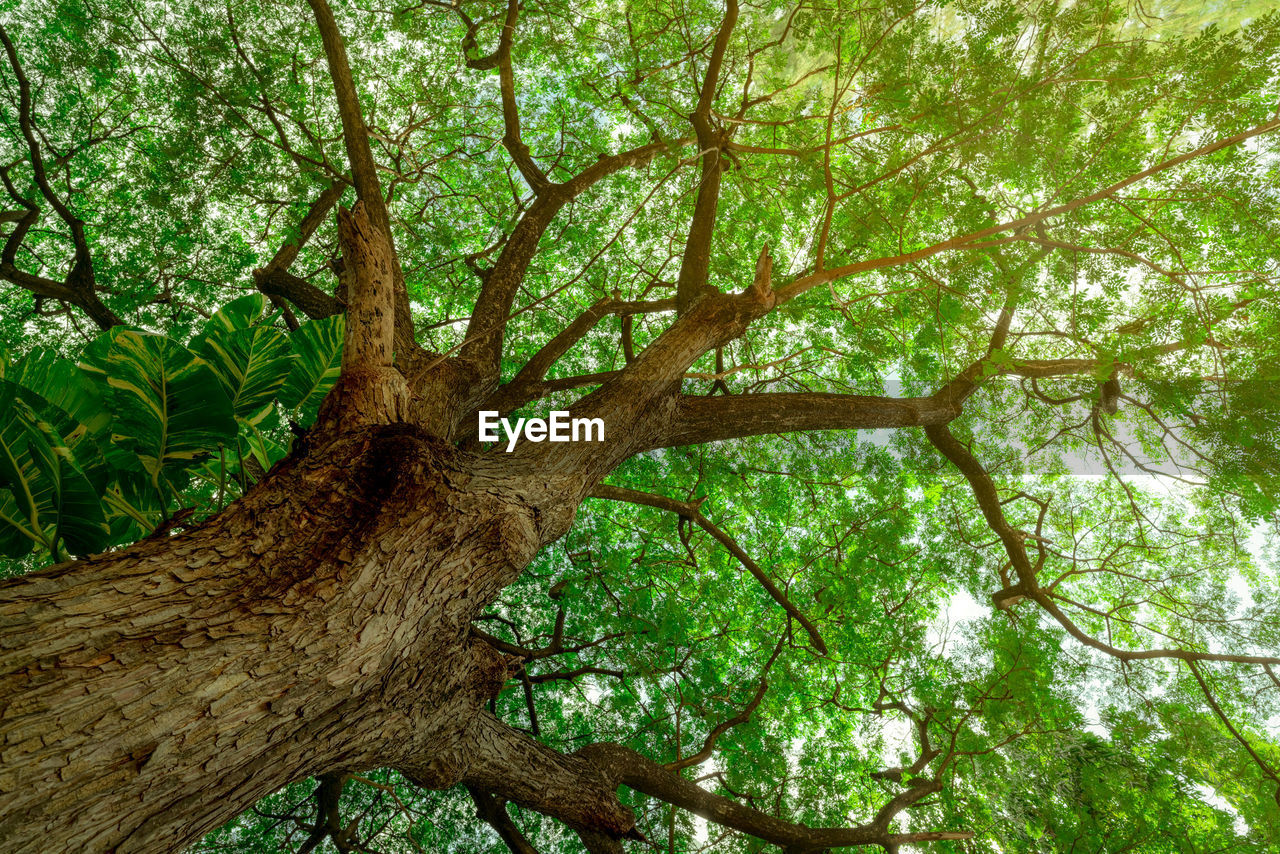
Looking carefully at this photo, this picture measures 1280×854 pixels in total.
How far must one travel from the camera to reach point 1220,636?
195 inches

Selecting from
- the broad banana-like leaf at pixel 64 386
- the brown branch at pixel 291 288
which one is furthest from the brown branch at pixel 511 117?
the broad banana-like leaf at pixel 64 386

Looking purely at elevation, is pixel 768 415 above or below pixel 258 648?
above

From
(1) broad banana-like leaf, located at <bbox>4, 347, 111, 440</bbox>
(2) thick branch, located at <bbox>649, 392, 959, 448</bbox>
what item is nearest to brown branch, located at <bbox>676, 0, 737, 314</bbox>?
(2) thick branch, located at <bbox>649, 392, 959, 448</bbox>

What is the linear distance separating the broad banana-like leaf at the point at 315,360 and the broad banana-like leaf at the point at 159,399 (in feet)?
1.20

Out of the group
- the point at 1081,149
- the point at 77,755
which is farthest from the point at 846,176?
the point at 77,755

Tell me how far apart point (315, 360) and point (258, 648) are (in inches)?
51.6

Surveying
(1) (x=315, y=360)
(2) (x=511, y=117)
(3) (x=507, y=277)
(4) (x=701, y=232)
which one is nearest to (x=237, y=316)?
(1) (x=315, y=360)

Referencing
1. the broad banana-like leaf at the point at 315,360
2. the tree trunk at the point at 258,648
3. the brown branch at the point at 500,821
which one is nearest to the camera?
the tree trunk at the point at 258,648

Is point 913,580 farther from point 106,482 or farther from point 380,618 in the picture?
point 106,482

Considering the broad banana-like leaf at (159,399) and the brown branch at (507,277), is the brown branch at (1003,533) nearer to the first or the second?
the brown branch at (507,277)

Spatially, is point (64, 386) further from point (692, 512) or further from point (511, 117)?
point (511, 117)

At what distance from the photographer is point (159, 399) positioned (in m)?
1.83

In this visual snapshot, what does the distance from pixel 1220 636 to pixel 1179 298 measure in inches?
118

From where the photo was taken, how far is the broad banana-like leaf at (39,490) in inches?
60.7
